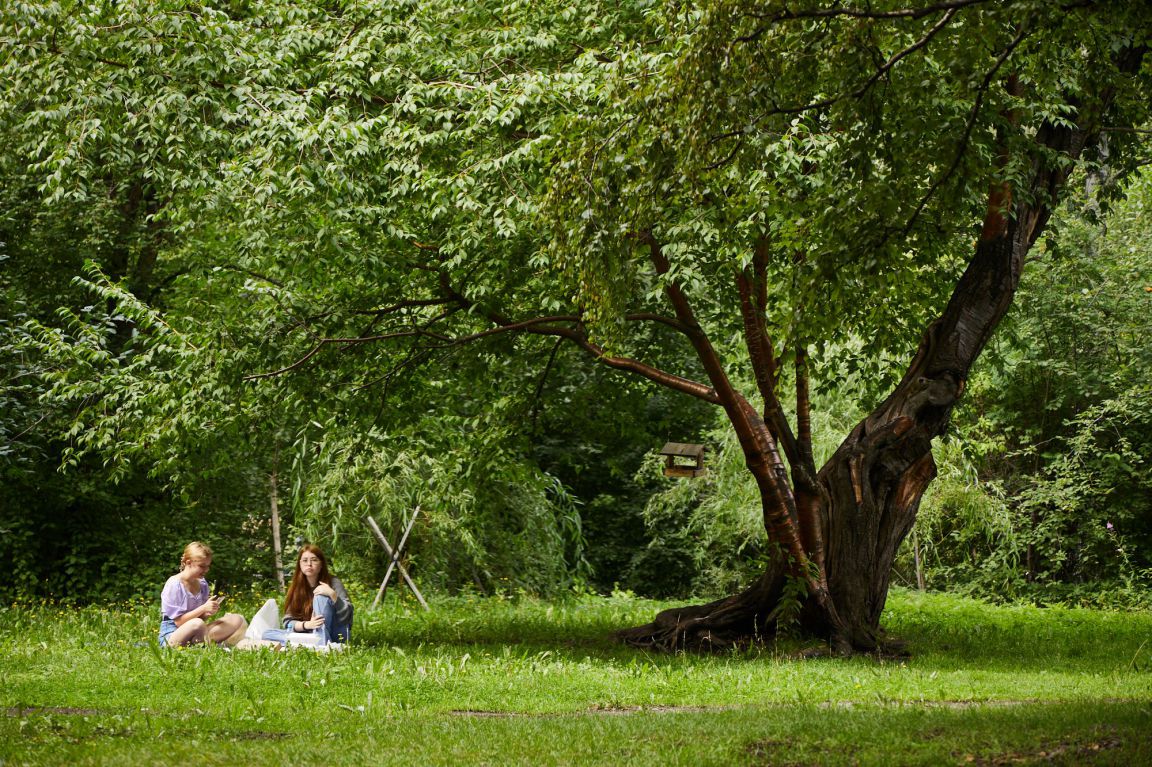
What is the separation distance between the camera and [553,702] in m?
8.25

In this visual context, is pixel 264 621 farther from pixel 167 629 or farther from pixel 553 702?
pixel 553 702

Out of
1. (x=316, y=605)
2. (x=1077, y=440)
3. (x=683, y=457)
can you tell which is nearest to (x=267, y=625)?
(x=316, y=605)

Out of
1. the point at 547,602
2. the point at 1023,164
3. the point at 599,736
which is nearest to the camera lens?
the point at 599,736

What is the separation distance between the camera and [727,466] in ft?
60.4

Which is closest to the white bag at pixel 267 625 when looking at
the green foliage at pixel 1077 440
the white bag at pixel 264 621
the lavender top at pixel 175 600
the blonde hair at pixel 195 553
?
the white bag at pixel 264 621

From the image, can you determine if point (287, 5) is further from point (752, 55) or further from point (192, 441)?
point (752, 55)

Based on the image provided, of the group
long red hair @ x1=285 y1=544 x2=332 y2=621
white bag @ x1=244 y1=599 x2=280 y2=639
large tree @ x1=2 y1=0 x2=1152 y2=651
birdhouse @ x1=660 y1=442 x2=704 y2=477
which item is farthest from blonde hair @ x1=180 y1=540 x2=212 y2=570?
birdhouse @ x1=660 y1=442 x2=704 y2=477

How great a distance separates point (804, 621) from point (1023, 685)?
2731mm

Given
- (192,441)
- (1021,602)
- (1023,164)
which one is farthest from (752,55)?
(1021,602)

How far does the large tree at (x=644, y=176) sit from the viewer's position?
25.7ft

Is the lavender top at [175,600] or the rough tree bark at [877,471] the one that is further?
the rough tree bark at [877,471]

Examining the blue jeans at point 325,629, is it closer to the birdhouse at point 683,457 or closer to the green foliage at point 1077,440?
the birdhouse at point 683,457

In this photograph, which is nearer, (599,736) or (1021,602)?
(599,736)

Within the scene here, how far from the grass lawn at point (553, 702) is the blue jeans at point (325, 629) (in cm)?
25
